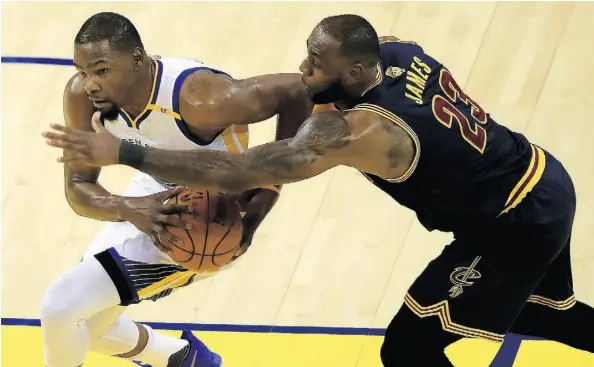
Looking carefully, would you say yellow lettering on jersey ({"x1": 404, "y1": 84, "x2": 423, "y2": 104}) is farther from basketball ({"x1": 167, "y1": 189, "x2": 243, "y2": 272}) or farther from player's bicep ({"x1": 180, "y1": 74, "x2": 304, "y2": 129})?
basketball ({"x1": 167, "y1": 189, "x2": 243, "y2": 272})

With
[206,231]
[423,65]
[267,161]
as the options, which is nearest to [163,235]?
[206,231]

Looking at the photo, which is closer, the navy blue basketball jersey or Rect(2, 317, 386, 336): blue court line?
the navy blue basketball jersey

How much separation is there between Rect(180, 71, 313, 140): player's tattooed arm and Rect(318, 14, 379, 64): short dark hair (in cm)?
52

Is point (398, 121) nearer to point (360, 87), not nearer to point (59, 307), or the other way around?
point (360, 87)

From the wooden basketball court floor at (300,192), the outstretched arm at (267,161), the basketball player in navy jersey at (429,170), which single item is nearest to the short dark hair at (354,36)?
the basketball player in navy jersey at (429,170)

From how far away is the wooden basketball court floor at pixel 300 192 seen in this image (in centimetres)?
520

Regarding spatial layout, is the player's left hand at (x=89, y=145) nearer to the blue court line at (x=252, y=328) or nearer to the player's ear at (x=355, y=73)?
the player's ear at (x=355, y=73)

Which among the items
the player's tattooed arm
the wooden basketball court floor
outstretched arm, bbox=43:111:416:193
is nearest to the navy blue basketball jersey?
outstretched arm, bbox=43:111:416:193

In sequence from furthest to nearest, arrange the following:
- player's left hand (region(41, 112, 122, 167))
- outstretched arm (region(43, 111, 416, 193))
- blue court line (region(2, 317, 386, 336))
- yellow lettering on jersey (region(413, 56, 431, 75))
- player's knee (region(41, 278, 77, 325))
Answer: blue court line (region(2, 317, 386, 336)), player's knee (region(41, 278, 77, 325)), yellow lettering on jersey (region(413, 56, 431, 75)), outstretched arm (region(43, 111, 416, 193)), player's left hand (region(41, 112, 122, 167))

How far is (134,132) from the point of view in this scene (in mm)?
4277

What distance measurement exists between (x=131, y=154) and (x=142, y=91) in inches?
24.1

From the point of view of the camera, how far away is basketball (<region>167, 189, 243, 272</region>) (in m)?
4.22

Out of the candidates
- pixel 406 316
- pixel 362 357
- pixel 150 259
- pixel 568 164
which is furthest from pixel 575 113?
pixel 150 259

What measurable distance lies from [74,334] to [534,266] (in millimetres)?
1809
